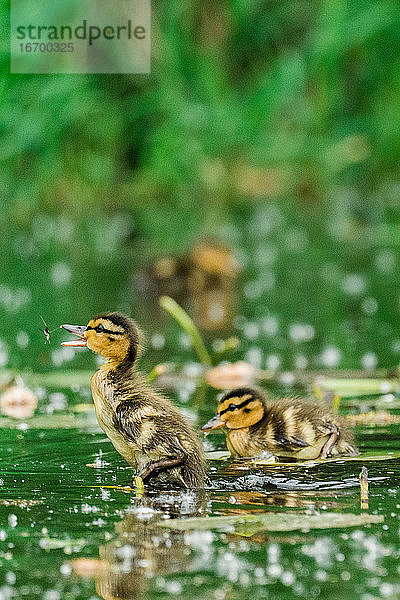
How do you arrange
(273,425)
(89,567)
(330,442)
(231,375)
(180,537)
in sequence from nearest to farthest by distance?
(89,567)
(180,537)
(330,442)
(273,425)
(231,375)

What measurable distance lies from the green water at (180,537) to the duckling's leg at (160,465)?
10 cm

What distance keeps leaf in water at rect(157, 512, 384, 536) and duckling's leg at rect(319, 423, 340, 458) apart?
3.49ft

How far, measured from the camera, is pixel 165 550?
4.11 meters

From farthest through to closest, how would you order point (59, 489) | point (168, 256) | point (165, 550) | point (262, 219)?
1. point (262, 219)
2. point (168, 256)
3. point (59, 489)
4. point (165, 550)

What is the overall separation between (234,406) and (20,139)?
27.7 feet

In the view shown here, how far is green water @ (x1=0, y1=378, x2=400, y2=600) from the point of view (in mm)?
3795

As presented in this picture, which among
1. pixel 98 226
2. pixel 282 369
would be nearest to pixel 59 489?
pixel 282 369

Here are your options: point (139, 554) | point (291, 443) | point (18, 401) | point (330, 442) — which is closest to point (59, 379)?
point (18, 401)

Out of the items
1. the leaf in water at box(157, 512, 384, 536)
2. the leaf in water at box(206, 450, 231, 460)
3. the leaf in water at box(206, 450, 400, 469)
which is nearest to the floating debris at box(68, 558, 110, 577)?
the leaf in water at box(157, 512, 384, 536)

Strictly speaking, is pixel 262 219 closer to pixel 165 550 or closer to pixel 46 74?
pixel 46 74

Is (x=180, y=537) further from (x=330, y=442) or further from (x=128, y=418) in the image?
(x=330, y=442)

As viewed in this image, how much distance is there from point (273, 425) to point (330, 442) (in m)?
0.34

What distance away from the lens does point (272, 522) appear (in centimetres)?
444

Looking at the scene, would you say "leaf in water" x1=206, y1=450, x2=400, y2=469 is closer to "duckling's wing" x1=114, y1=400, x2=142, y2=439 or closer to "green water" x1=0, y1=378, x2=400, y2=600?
"green water" x1=0, y1=378, x2=400, y2=600
